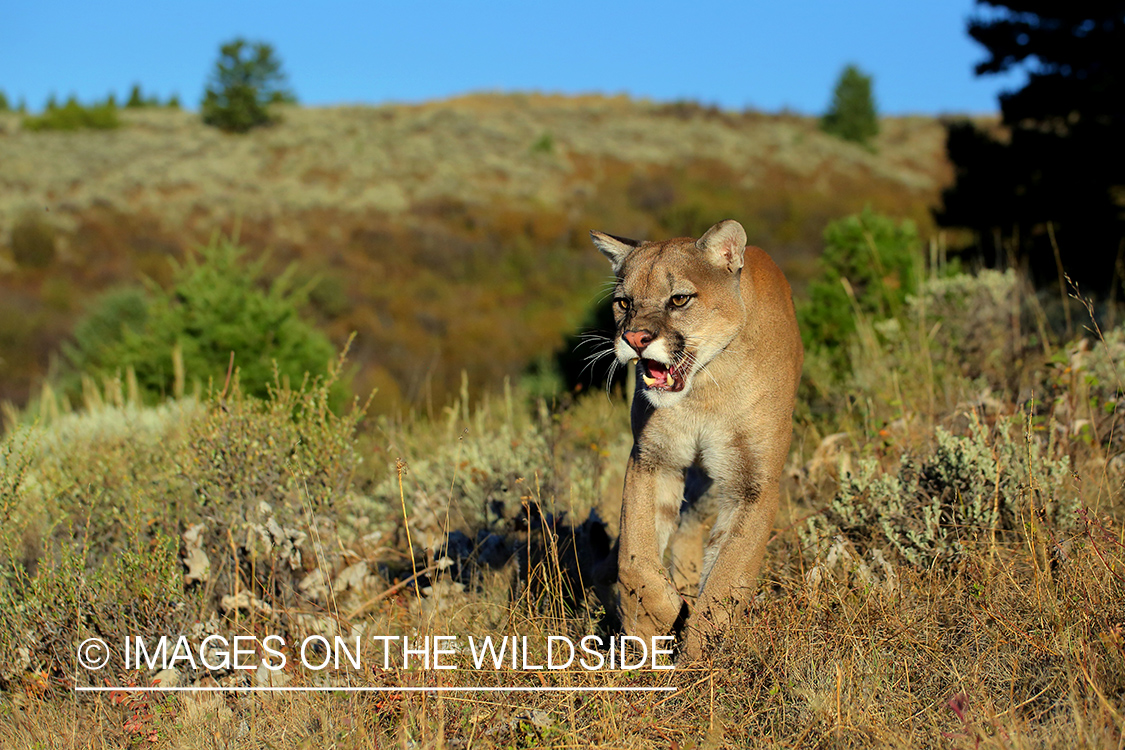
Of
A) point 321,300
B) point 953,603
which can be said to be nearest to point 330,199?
point 321,300

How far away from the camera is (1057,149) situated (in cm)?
1418

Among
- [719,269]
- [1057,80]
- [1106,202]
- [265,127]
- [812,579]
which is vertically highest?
[265,127]

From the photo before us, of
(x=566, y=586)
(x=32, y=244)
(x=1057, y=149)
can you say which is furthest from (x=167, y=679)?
(x=32, y=244)

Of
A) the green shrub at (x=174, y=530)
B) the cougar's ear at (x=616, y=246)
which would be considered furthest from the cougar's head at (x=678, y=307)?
the green shrub at (x=174, y=530)

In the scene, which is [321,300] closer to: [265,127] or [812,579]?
[812,579]

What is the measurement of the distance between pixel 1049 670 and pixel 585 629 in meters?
1.75

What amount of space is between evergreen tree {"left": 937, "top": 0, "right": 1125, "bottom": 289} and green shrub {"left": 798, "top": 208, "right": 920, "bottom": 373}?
4403 millimetres

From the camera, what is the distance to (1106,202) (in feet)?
44.7

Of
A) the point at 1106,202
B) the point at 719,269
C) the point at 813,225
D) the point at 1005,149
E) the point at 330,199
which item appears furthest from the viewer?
the point at 330,199

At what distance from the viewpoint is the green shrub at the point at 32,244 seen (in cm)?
2467

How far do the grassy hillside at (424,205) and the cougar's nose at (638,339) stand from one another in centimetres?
704

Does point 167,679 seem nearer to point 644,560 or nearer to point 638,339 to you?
point 644,560

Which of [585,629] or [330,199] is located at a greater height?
[330,199]

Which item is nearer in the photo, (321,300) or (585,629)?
(585,629)
